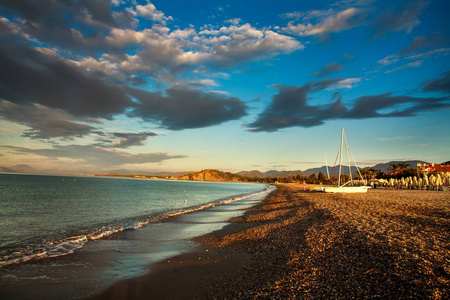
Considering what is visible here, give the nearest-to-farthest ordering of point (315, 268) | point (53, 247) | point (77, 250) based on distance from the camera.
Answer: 1. point (315, 268)
2. point (77, 250)
3. point (53, 247)

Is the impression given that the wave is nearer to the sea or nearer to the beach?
the sea

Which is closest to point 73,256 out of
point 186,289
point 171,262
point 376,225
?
point 171,262

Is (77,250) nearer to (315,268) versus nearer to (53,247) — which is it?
(53,247)

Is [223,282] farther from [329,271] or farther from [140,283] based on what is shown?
[329,271]

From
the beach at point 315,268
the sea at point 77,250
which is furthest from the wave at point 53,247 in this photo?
the beach at point 315,268

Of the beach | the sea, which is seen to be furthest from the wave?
the beach

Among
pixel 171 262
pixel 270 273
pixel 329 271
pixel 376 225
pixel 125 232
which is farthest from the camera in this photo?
pixel 125 232

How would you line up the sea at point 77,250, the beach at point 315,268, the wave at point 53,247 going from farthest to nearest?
1. the wave at point 53,247
2. the sea at point 77,250
3. the beach at point 315,268

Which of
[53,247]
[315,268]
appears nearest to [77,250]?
[53,247]

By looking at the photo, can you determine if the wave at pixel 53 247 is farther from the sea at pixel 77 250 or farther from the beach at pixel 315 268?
the beach at pixel 315 268

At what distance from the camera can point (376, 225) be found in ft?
40.0

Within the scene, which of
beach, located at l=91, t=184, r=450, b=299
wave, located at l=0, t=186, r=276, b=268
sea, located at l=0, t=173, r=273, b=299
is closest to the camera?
beach, located at l=91, t=184, r=450, b=299

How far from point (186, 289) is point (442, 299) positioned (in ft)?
21.1

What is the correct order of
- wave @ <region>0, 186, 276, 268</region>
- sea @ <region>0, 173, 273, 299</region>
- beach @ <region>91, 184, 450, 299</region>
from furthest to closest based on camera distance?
wave @ <region>0, 186, 276, 268</region> < sea @ <region>0, 173, 273, 299</region> < beach @ <region>91, 184, 450, 299</region>
